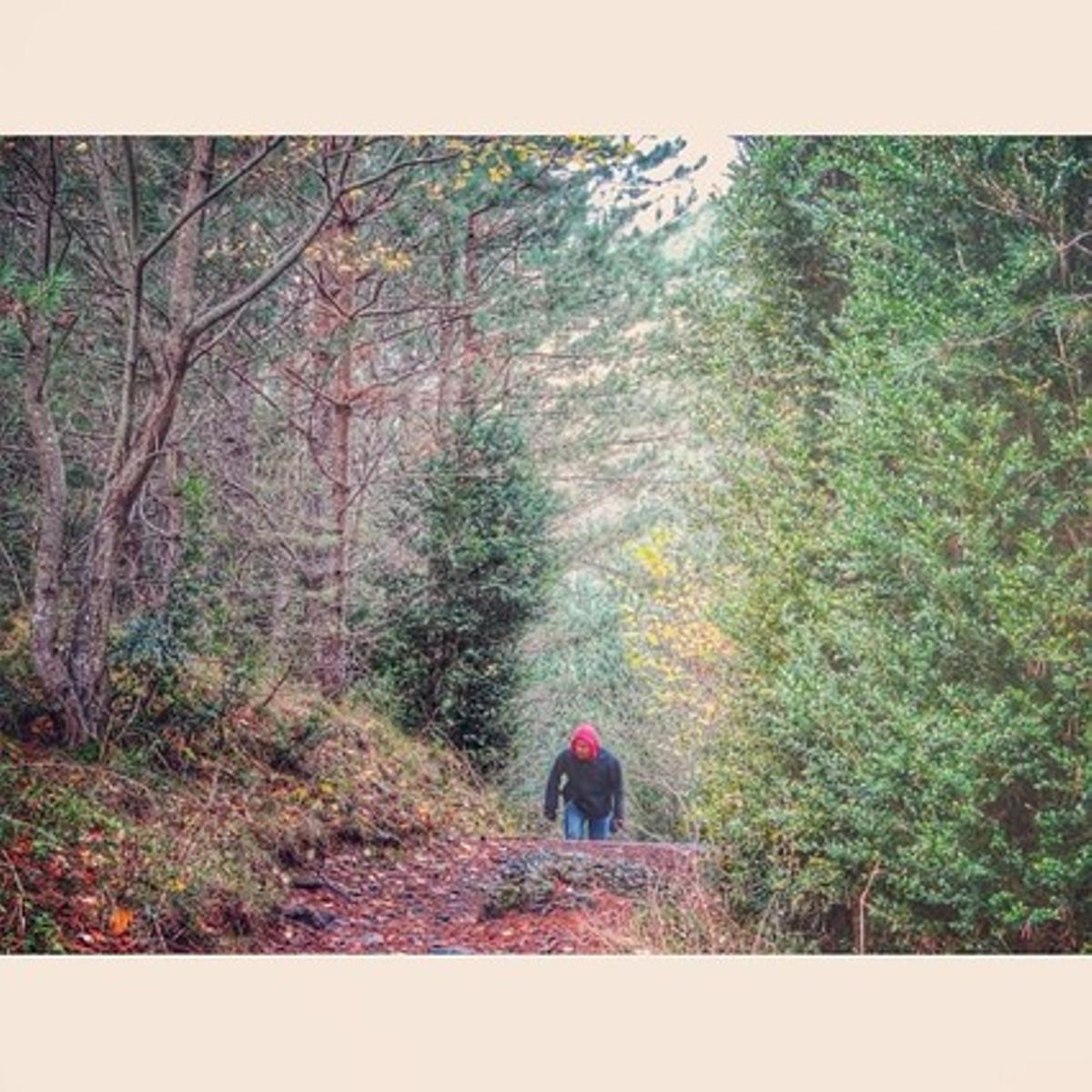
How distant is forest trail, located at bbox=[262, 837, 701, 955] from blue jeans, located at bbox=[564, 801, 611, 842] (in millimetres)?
33

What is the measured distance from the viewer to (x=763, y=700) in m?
4.11

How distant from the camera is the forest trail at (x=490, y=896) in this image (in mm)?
4016

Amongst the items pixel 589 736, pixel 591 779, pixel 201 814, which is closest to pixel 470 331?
pixel 589 736

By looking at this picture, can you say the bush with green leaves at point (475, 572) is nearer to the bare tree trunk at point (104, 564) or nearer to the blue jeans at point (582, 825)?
the blue jeans at point (582, 825)

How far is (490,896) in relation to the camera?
13.3 feet

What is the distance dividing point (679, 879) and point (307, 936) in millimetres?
1253

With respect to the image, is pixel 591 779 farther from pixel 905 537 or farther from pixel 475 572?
pixel 905 537

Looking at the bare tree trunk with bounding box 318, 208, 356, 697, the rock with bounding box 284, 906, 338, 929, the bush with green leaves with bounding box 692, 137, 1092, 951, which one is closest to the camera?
the bush with green leaves with bounding box 692, 137, 1092, 951

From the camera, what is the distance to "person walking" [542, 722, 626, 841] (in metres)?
4.07

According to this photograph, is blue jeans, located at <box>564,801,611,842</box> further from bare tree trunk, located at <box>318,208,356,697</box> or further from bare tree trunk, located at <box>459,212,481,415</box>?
bare tree trunk, located at <box>459,212,481,415</box>

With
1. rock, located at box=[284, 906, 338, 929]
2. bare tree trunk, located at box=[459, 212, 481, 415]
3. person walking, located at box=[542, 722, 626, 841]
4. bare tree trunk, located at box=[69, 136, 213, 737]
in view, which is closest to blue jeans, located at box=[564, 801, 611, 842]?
person walking, located at box=[542, 722, 626, 841]

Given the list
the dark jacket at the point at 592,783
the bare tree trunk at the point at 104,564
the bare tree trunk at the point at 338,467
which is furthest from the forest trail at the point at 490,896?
the bare tree trunk at the point at 104,564

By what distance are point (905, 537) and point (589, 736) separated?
4.08 feet

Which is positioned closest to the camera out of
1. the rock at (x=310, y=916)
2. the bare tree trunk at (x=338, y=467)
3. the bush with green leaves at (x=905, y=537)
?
the bush with green leaves at (x=905, y=537)
